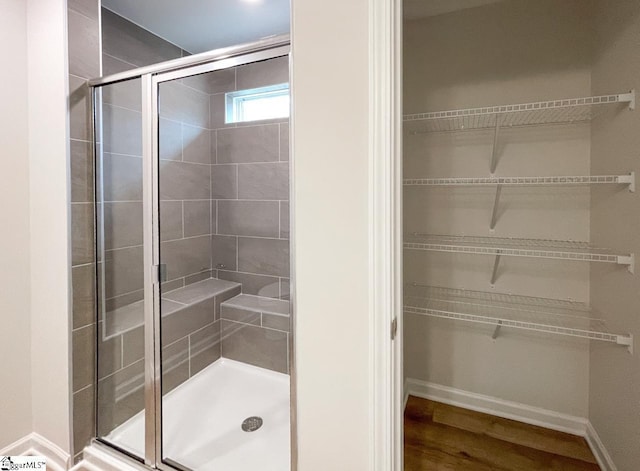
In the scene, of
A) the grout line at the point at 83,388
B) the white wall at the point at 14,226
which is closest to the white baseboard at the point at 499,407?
the grout line at the point at 83,388

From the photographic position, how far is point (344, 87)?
91 centimetres

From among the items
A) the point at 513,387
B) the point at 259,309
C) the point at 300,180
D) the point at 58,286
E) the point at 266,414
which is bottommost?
the point at 266,414

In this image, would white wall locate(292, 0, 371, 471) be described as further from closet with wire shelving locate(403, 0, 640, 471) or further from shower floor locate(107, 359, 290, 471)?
closet with wire shelving locate(403, 0, 640, 471)

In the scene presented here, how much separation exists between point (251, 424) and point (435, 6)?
2668mm

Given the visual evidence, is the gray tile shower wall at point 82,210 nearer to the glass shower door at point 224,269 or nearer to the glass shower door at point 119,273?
the glass shower door at point 119,273

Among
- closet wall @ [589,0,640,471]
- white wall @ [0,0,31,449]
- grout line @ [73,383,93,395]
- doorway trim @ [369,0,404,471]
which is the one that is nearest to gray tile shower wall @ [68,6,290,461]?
grout line @ [73,383,93,395]

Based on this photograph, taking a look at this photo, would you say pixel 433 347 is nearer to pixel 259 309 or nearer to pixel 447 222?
pixel 447 222

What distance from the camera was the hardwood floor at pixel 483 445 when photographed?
154cm

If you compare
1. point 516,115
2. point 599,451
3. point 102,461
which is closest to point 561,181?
point 516,115

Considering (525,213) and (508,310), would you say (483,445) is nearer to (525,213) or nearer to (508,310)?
(508,310)

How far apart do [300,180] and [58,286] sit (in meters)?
1.35

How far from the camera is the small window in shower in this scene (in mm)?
2006

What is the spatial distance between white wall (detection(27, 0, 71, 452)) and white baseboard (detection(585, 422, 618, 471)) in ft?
8.31

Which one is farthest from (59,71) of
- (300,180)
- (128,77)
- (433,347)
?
(433,347)
